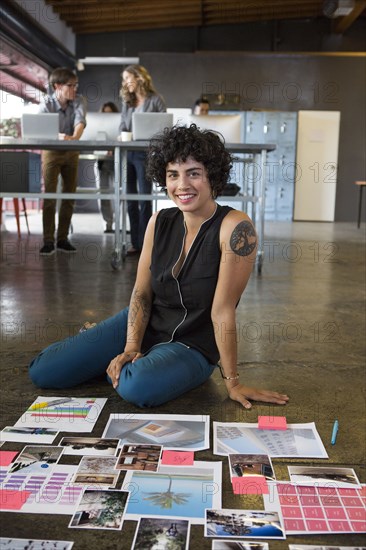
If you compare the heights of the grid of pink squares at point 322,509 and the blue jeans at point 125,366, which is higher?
the blue jeans at point 125,366

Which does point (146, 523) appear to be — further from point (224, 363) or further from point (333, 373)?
point (333, 373)

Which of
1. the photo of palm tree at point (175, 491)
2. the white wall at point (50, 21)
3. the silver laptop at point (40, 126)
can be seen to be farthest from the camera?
the white wall at point (50, 21)

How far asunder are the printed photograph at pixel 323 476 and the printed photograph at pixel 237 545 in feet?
0.84

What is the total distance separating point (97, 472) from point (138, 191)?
377cm

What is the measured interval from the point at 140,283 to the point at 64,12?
8.35 m

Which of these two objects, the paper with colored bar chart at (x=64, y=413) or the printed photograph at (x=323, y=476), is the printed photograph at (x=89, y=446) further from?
the printed photograph at (x=323, y=476)

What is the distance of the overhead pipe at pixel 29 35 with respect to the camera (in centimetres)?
652

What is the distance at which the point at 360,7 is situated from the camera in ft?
28.6

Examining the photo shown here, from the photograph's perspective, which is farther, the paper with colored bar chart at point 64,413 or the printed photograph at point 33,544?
the paper with colored bar chart at point 64,413

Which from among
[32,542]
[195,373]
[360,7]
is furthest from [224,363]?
[360,7]

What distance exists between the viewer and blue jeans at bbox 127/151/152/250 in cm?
475

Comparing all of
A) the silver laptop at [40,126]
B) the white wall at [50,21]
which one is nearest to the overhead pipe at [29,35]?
the white wall at [50,21]

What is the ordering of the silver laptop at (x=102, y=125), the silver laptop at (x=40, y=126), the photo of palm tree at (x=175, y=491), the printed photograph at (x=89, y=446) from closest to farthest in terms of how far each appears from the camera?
the photo of palm tree at (x=175, y=491)
the printed photograph at (x=89, y=446)
the silver laptop at (x=40, y=126)
the silver laptop at (x=102, y=125)

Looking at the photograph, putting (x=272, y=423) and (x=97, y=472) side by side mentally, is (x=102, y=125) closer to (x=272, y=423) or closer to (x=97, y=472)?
(x=272, y=423)
